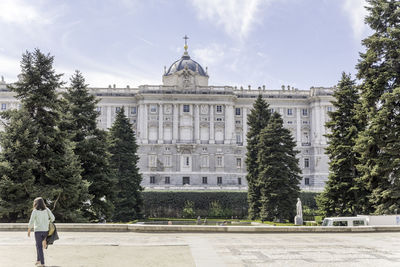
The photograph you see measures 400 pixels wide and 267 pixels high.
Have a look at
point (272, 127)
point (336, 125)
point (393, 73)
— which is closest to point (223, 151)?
point (272, 127)

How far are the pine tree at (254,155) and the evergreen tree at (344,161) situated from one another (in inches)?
500

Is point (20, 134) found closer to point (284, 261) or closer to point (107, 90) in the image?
point (284, 261)

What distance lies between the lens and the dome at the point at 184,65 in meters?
85.6

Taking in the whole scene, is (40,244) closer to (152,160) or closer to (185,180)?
(185,180)

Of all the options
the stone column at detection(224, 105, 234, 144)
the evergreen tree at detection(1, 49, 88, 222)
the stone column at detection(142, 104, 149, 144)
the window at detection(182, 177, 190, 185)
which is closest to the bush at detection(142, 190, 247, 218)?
the window at detection(182, 177, 190, 185)

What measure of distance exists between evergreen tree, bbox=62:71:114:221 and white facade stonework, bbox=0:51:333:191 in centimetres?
4592

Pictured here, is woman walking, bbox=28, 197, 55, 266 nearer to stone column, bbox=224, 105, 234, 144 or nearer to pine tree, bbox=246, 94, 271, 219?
pine tree, bbox=246, 94, 271, 219

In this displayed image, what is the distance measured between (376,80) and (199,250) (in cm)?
1878

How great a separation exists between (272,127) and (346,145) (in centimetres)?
1291

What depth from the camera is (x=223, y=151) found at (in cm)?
7838

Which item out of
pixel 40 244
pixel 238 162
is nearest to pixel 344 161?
pixel 40 244

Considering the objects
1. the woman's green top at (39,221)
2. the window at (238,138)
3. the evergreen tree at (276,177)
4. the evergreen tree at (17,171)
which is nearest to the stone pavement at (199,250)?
the woman's green top at (39,221)

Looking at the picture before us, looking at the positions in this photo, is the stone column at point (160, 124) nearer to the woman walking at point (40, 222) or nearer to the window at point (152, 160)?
the window at point (152, 160)

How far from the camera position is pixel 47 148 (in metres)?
23.2
